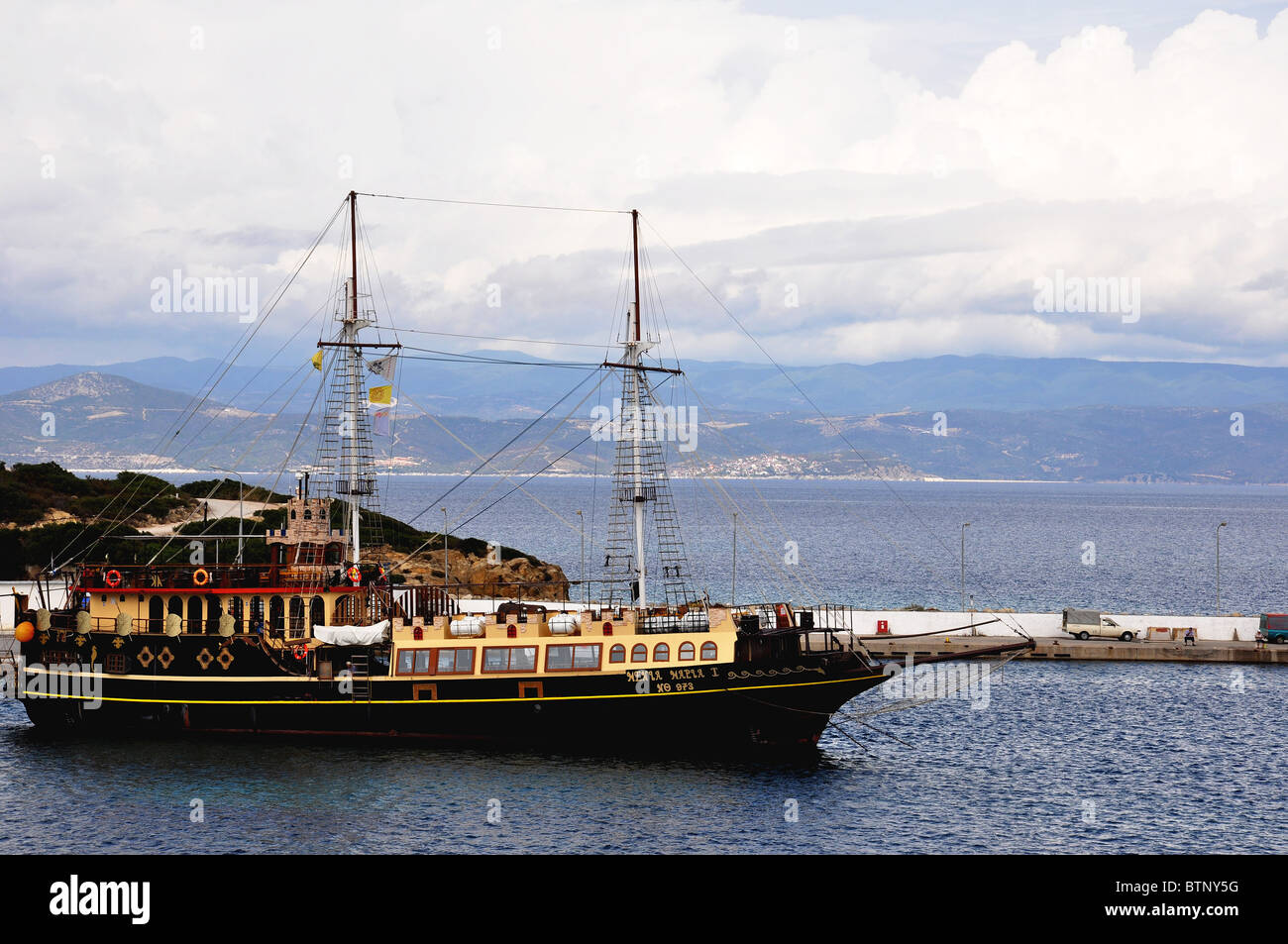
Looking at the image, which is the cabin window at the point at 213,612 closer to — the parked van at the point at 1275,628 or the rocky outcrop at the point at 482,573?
the rocky outcrop at the point at 482,573

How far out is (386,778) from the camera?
158 ft

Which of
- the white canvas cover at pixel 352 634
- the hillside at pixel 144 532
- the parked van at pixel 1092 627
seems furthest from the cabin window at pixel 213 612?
the parked van at pixel 1092 627

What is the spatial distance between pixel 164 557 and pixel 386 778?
54.5m

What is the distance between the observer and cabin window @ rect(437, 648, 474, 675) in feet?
175

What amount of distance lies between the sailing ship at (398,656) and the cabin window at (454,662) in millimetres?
59

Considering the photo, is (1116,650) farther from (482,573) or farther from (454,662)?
(482,573)

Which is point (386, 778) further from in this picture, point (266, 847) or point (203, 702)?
point (203, 702)

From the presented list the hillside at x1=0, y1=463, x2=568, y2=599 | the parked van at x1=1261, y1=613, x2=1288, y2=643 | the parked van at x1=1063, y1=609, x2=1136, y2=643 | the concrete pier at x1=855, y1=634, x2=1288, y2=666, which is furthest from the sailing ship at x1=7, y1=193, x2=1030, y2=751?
the parked van at x1=1261, y1=613, x2=1288, y2=643

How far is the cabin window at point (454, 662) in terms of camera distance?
53281 mm

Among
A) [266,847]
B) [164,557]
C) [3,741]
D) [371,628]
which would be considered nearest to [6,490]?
[164,557]

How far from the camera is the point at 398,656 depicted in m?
53.8

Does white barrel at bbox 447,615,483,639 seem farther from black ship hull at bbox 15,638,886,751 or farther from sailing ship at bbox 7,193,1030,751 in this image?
black ship hull at bbox 15,638,886,751

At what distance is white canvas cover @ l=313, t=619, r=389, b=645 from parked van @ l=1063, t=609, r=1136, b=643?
49.5 m
